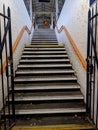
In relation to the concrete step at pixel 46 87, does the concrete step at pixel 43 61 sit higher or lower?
higher

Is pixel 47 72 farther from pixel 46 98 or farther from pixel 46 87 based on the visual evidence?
pixel 46 98

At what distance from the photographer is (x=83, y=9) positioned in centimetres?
333

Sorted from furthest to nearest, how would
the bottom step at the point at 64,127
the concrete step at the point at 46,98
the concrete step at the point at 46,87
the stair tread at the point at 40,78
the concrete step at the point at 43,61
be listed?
the concrete step at the point at 43,61 < the stair tread at the point at 40,78 < the concrete step at the point at 46,87 < the concrete step at the point at 46,98 < the bottom step at the point at 64,127

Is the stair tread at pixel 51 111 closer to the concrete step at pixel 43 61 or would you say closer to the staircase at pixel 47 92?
the staircase at pixel 47 92

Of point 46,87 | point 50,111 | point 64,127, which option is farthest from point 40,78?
point 64,127

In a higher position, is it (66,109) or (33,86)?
(33,86)

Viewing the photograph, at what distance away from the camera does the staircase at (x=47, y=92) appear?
2912mm

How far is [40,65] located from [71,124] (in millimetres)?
2084

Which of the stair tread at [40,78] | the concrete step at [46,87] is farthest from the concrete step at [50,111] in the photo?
the stair tread at [40,78]

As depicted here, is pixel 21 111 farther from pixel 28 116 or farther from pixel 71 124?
pixel 71 124

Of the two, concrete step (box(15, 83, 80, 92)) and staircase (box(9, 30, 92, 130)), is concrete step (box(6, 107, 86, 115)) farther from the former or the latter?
concrete step (box(15, 83, 80, 92))

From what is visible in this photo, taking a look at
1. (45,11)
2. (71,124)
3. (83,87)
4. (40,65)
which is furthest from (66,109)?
(45,11)

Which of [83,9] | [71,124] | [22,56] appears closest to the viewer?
[71,124]

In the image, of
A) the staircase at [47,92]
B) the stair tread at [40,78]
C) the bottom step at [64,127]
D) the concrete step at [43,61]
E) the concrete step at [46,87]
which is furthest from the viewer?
the concrete step at [43,61]
